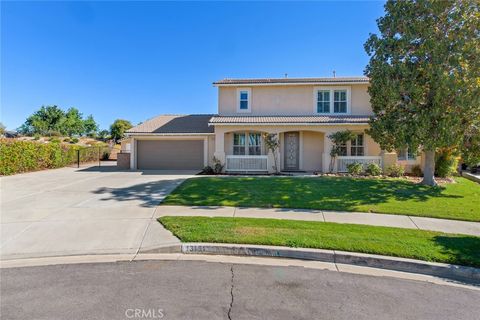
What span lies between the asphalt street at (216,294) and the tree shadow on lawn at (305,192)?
4.30 metres

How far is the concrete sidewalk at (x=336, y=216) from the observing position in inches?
275

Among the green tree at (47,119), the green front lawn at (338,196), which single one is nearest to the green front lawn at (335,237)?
the green front lawn at (338,196)

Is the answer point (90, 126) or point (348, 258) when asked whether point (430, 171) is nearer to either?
point (348, 258)

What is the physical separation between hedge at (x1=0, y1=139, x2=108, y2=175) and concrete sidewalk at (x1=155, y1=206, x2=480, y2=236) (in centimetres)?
1288

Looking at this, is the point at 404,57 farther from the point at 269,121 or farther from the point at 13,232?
the point at 13,232

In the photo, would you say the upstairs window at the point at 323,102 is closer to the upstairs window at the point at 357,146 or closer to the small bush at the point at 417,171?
the upstairs window at the point at 357,146

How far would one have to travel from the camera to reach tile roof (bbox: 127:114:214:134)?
18680mm

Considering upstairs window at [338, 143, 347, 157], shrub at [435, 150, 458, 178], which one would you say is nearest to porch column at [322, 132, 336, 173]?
upstairs window at [338, 143, 347, 157]

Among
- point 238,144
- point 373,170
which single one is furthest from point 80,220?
point 373,170

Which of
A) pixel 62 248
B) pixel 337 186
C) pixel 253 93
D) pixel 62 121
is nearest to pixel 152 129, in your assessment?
pixel 253 93

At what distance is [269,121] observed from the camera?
16.4 m

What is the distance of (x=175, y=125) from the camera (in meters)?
19.9

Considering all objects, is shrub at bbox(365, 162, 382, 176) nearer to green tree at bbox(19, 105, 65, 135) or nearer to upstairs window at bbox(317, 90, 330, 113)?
upstairs window at bbox(317, 90, 330, 113)

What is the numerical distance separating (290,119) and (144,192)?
9811 millimetres
